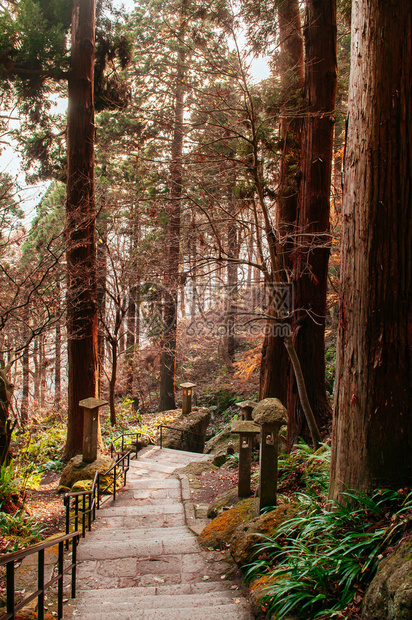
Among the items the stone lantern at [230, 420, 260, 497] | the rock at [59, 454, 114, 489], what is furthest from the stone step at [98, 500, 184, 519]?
the stone lantern at [230, 420, 260, 497]

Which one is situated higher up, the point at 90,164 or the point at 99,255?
the point at 90,164

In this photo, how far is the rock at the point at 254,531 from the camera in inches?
150

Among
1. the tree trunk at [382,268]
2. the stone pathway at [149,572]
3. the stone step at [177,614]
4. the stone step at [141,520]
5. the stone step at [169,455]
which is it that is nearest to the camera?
the stone step at [177,614]

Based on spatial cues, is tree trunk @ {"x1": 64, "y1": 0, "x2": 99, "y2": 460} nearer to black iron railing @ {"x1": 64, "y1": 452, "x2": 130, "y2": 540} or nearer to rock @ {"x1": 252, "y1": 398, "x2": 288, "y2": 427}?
black iron railing @ {"x1": 64, "y1": 452, "x2": 130, "y2": 540}

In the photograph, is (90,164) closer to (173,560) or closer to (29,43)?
(29,43)

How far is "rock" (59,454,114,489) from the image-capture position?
740cm

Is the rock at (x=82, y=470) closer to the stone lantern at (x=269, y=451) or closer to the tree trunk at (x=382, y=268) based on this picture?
the stone lantern at (x=269, y=451)

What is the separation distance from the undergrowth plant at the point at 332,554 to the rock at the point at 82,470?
456 centimetres

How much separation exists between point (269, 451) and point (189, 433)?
8.85 meters

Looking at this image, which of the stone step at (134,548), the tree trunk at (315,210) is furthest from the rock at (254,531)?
the tree trunk at (315,210)

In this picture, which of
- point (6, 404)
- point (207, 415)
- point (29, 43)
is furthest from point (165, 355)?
point (29, 43)

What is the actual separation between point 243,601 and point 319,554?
0.87 meters

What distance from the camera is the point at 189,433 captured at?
1303 cm

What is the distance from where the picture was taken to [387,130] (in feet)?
11.3
